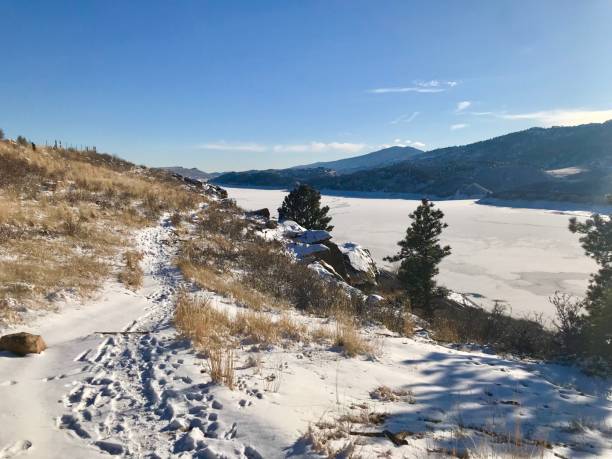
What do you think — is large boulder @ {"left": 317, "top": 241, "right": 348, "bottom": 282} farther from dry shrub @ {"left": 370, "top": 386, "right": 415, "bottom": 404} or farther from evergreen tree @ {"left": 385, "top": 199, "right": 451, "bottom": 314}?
dry shrub @ {"left": 370, "top": 386, "right": 415, "bottom": 404}

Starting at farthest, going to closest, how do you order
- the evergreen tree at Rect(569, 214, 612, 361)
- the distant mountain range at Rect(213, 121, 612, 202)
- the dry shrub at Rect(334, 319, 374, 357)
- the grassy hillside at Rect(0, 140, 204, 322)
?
the distant mountain range at Rect(213, 121, 612, 202) < the evergreen tree at Rect(569, 214, 612, 361) < the grassy hillside at Rect(0, 140, 204, 322) < the dry shrub at Rect(334, 319, 374, 357)

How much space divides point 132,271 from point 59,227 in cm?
418

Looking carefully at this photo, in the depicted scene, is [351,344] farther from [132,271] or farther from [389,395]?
[132,271]

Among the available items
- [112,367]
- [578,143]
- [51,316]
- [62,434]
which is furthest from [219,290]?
[578,143]

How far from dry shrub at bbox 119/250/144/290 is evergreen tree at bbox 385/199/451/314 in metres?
12.2

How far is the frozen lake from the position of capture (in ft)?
76.5

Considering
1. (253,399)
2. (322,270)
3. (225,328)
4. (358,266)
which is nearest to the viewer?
(253,399)

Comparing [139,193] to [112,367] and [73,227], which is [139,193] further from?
[112,367]

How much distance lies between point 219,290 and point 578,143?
730 ft

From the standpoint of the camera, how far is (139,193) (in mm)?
22172

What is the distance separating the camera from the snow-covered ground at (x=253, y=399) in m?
3.02

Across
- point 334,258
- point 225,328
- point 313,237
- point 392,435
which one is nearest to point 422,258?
point 334,258

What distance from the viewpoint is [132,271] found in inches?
372

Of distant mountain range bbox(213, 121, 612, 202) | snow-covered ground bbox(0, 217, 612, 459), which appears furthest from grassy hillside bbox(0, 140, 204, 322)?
distant mountain range bbox(213, 121, 612, 202)
